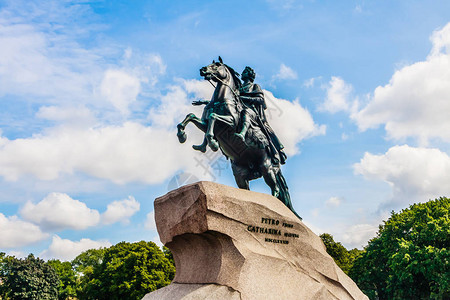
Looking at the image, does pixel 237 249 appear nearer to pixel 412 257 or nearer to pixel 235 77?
pixel 235 77

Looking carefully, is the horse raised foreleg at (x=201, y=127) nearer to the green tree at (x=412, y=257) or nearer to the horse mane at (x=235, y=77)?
the horse mane at (x=235, y=77)

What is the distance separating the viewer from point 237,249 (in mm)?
7363

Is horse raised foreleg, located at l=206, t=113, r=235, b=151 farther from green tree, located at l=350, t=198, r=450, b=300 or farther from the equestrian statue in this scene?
green tree, located at l=350, t=198, r=450, b=300

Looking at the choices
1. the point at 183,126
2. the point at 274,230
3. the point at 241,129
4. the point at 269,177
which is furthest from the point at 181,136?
the point at 274,230

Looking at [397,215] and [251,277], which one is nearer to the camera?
[251,277]

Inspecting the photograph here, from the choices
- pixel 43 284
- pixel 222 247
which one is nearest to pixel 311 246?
pixel 222 247

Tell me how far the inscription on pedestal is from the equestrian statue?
219 centimetres

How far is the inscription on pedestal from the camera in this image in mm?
7992

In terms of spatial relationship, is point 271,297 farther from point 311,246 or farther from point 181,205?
point 181,205

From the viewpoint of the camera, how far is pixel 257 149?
11000 millimetres

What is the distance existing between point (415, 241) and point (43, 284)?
3879cm

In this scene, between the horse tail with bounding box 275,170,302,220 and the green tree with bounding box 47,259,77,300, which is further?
the green tree with bounding box 47,259,77,300

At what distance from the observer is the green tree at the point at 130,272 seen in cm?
3383

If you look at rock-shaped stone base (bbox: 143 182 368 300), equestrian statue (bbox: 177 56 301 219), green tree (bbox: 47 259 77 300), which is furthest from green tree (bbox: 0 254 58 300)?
rock-shaped stone base (bbox: 143 182 368 300)
